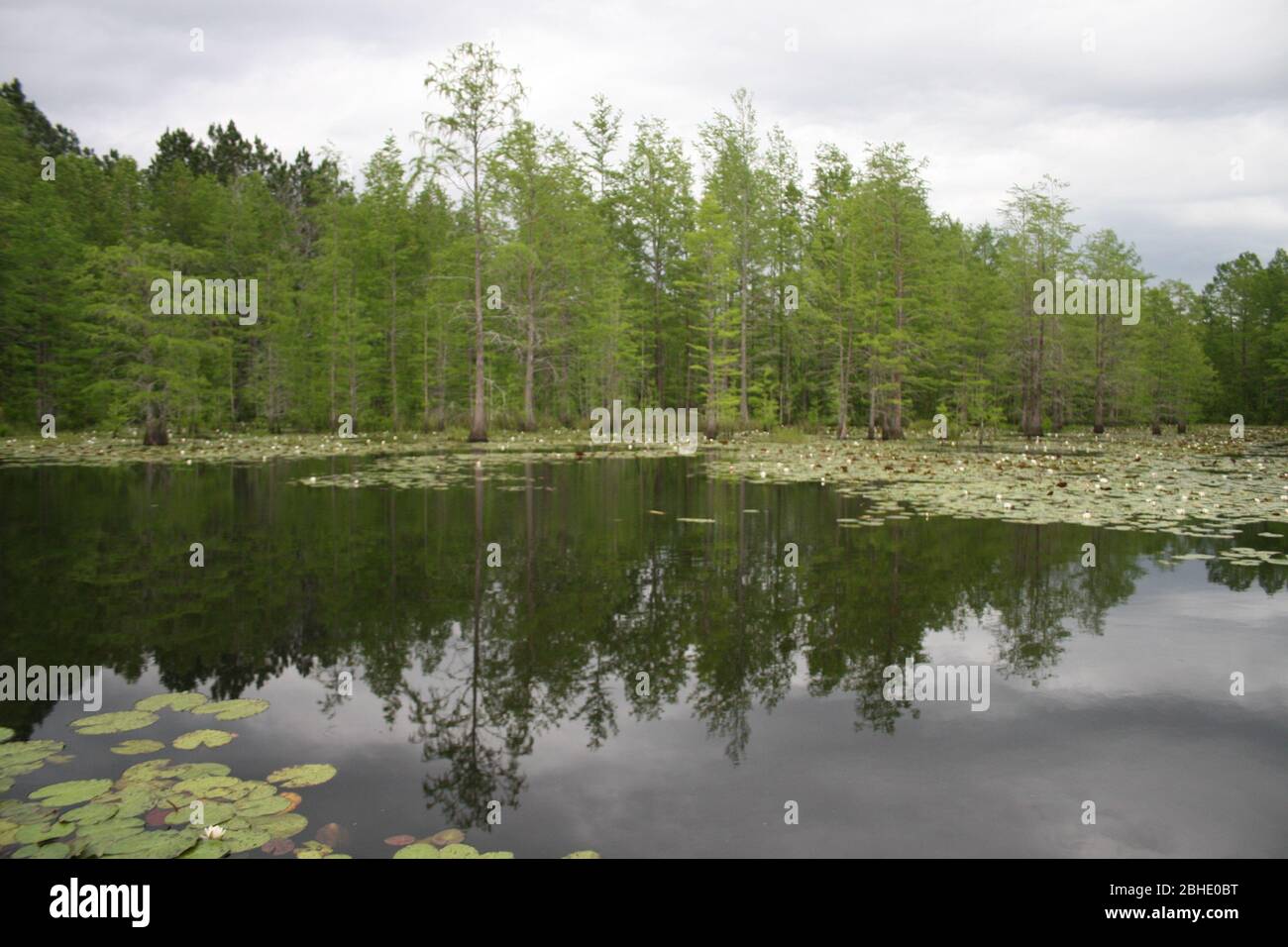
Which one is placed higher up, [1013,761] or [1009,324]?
[1009,324]

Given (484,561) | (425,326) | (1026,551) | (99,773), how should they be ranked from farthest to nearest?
1. (425,326)
2. (1026,551)
3. (484,561)
4. (99,773)

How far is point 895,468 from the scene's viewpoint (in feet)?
68.9

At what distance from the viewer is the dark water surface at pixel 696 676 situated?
360cm

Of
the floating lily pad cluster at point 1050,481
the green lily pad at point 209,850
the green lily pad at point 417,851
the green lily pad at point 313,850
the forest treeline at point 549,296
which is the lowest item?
the green lily pad at point 417,851

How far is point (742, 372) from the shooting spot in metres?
36.0

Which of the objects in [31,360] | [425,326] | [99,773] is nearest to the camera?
[99,773]

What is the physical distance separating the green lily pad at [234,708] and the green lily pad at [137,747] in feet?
1.36

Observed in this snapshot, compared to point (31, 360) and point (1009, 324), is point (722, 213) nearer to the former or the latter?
point (1009, 324)

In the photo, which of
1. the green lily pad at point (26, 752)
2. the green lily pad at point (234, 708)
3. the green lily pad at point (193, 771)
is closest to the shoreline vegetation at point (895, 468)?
the green lily pad at point (234, 708)

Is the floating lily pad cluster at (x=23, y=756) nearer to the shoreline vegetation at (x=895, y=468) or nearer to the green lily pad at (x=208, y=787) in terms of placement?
the green lily pad at (x=208, y=787)

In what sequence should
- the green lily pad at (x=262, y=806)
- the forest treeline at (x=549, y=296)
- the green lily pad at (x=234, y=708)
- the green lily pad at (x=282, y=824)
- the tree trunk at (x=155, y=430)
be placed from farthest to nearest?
the forest treeline at (x=549, y=296) → the tree trunk at (x=155, y=430) → the green lily pad at (x=234, y=708) → the green lily pad at (x=262, y=806) → the green lily pad at (x=282, y=824)

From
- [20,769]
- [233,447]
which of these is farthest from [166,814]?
[233,447]
